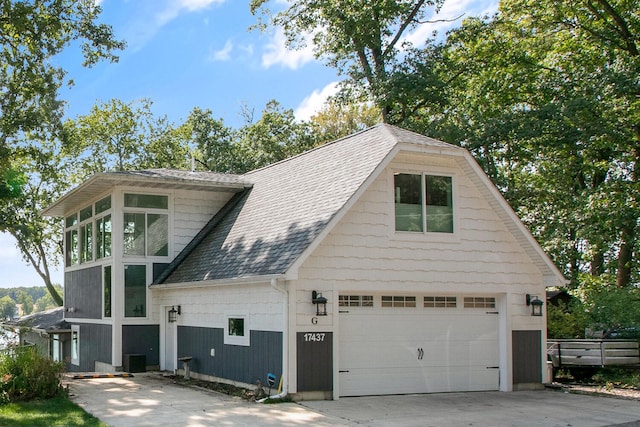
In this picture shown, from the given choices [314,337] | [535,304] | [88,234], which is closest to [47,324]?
[88,234]

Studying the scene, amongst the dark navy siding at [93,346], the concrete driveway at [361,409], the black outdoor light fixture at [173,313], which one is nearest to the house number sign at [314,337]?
the concrete driveway at [361,409]

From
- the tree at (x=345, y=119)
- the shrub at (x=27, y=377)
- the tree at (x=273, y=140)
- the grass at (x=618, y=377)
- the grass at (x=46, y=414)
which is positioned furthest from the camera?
the tree at (x=345, y=119)

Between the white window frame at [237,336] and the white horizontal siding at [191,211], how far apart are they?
167 inches

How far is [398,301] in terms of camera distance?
539 inches

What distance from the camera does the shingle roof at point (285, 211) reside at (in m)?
13.0

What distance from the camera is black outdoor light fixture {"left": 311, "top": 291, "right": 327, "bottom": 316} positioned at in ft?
40.5

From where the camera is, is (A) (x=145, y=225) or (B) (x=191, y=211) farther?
(B) (x=191, y=211)

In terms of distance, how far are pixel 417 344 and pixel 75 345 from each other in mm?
11770

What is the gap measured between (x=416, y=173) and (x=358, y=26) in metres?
12.8

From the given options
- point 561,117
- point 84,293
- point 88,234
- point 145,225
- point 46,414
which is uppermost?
point 561,117

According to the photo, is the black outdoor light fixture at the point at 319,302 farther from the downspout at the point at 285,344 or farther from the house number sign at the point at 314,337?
the downspout at the point at 285,344

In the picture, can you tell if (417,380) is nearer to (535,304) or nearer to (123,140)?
(535,304)

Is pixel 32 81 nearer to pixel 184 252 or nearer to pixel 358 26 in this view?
pixel 184 252

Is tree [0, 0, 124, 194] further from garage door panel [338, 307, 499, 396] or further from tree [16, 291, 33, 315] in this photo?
tree [16, 291, 33, 315]
